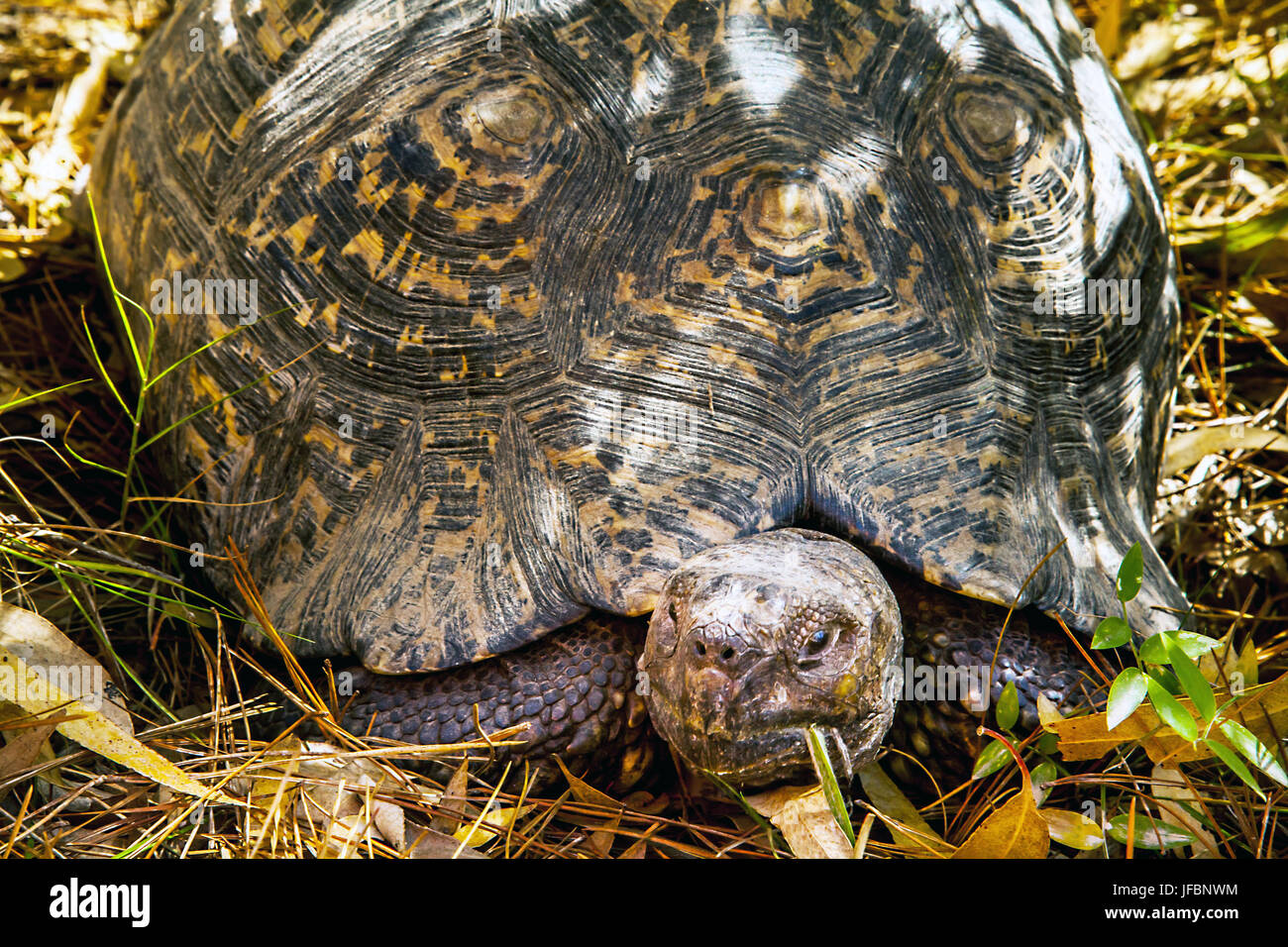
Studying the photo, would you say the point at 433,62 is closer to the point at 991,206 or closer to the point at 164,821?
the point at 991,206

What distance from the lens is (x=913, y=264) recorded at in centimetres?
261

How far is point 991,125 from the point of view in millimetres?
2686

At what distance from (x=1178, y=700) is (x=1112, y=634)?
197 mm

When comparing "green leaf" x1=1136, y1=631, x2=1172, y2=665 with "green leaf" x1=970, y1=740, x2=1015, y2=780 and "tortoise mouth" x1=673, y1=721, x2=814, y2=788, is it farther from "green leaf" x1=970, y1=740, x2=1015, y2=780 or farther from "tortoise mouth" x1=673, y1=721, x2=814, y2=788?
"tortoise mouth" x1=673, y1=721, x2=814, y2=788

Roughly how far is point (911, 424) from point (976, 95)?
0.86m

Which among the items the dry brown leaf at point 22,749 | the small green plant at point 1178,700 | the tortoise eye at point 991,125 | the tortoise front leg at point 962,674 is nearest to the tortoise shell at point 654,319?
the tortoise eye at point 991,125

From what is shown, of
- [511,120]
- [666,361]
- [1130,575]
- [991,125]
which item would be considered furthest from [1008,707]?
[511,120]

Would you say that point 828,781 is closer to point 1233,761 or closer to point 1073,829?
point 1073,829

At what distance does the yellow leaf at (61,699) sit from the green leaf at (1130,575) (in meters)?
1.96

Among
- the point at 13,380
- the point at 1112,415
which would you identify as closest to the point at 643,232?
the point at 1112,415

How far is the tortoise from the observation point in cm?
248

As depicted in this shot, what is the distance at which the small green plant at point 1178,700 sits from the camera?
7.09 ft

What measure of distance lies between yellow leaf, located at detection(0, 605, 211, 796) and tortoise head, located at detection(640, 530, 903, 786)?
103 centimetres
